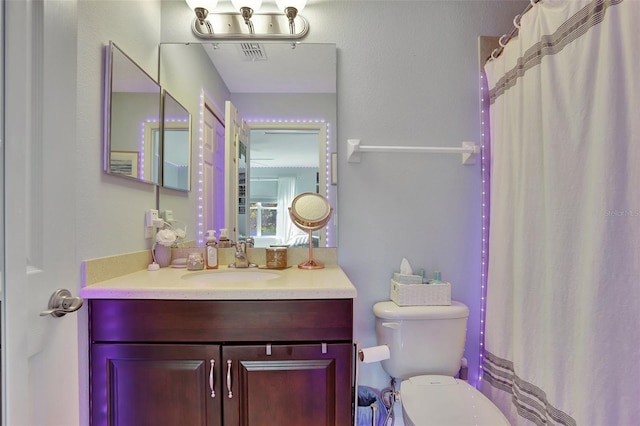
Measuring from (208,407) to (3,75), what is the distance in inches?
40.9

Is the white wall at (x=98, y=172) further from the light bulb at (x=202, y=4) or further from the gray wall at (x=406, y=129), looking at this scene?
the gray wall at (x=406, y=129)

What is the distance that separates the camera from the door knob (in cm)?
71

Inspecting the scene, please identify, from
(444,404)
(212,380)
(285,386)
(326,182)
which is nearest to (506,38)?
(326,182)

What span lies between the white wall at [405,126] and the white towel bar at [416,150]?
4 centimetres

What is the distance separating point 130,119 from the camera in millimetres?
1325

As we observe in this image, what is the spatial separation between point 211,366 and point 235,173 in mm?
898

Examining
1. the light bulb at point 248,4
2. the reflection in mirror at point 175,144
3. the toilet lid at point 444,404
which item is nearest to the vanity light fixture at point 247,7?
the light bulb at point 248,4

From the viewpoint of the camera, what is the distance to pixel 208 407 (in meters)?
1.07

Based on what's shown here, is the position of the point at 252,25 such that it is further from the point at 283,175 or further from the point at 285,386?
the point at 285,386

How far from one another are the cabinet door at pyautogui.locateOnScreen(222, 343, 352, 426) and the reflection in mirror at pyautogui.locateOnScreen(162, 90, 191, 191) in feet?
2.89

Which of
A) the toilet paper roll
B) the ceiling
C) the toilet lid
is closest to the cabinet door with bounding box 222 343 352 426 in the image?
the toilet paper roll

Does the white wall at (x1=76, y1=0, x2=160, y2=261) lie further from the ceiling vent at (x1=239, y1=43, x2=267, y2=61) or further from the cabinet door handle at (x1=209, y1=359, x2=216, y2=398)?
the cabinet door handle at (x1=209, y1=359, x2=216, y2=398)

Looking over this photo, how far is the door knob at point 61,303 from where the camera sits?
71cm

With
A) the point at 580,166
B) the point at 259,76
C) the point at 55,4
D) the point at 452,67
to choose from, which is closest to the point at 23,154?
the point at 55,4
